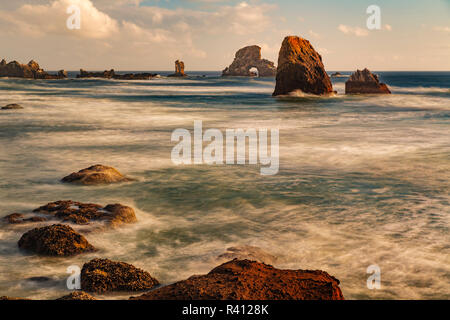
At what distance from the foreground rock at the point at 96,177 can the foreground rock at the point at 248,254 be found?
4766 millimetres

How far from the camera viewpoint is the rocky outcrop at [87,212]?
7.52 meters

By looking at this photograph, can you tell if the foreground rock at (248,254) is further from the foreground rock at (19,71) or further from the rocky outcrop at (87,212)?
the foreground rock at (19,71)

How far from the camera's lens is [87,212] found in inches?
305

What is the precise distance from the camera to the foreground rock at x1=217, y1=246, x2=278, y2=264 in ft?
20.1

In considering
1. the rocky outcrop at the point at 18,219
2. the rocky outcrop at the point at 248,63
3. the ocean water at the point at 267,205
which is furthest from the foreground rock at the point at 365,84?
the rocky outcrop at the point at 248,63

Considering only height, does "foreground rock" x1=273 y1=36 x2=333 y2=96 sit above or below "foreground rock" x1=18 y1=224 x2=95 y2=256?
above

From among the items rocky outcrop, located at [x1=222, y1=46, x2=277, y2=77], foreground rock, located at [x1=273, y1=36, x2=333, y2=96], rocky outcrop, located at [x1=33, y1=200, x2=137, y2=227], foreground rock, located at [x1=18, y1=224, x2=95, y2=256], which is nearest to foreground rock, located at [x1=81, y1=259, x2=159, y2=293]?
foreground rock, located at [x1=18, y1=224, x2=95, y2=256]

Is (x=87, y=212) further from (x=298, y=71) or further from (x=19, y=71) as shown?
(x=19, y=71)

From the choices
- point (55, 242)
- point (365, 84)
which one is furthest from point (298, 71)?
point (55, 242)

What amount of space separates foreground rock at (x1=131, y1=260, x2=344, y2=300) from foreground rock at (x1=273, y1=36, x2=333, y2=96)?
41.4 metres

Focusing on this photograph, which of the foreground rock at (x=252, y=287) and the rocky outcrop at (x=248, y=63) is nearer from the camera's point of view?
the foreground rock at (x=252, y=287)

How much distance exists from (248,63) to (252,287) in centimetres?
16050

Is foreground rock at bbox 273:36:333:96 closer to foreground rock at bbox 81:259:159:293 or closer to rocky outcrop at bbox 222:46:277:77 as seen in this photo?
foreground rock at bbox 81:259:159:293
